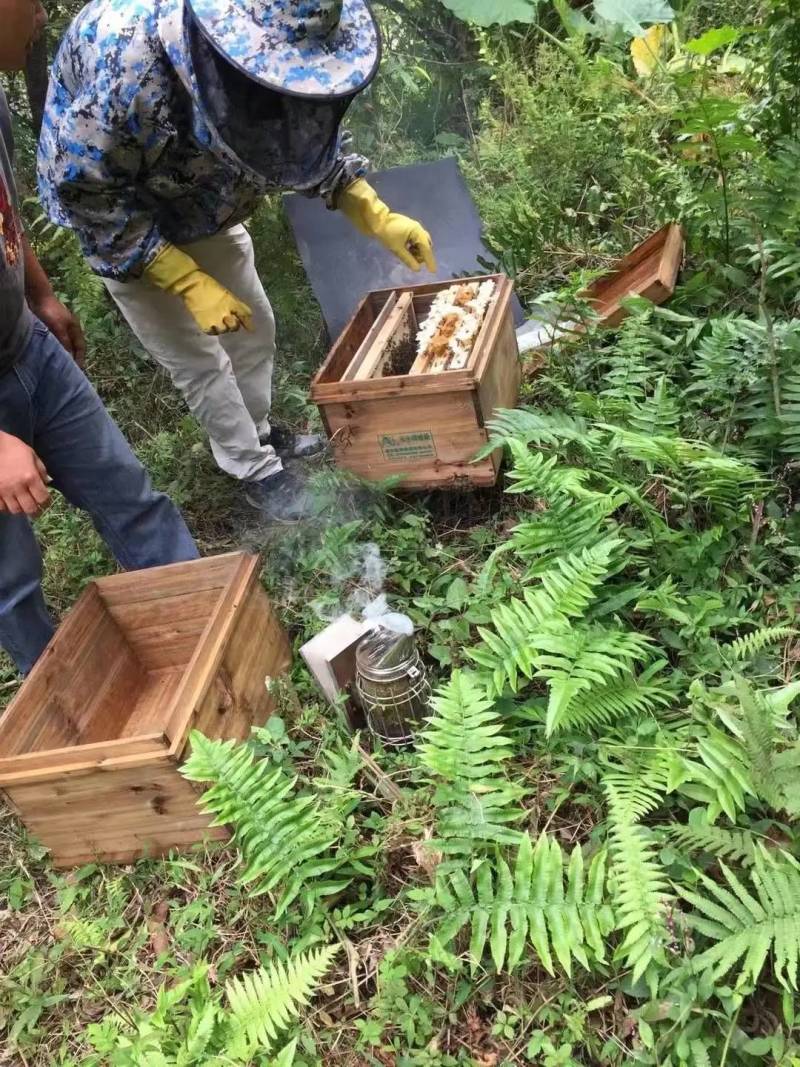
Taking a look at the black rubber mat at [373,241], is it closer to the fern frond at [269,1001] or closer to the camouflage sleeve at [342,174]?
the camouflage sleeve at [342,174]

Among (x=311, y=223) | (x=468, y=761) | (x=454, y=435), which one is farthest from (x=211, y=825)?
(x=311, y=223)

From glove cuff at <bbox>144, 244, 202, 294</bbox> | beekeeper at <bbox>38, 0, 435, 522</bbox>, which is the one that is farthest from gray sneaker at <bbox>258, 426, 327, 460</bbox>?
glove cuff at <bbox>144, 244, 202, 294</bbox>

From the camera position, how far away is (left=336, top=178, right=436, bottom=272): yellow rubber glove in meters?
3.08

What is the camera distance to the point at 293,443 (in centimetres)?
377

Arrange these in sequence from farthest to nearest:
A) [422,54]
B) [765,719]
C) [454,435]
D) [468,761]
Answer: [422,54] < [454,435] < [468,761] < [765,719]

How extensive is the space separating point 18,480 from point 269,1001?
4.66 ft

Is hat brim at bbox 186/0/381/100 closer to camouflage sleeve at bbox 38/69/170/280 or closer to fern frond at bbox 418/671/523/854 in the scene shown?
camouflage sleeve at bbox 38/69/170/280

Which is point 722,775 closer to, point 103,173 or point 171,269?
point 171,269

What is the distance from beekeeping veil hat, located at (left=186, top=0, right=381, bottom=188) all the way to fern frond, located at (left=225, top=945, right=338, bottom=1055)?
219 centimetres

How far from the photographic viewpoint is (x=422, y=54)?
5.86 meters

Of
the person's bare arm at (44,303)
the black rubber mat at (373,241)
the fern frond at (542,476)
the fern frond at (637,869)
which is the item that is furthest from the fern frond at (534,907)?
the black rubber mat at (373,241)

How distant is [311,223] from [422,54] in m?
2.60

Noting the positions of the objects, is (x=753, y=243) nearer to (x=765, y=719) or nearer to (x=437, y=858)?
(x=765, y=719)

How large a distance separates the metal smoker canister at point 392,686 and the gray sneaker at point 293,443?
165cm
